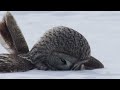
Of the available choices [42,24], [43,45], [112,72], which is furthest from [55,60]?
[42,24]

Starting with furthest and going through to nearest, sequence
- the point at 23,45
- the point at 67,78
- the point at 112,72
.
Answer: the point at 23,45, the point at 112,72, the point at 67,78

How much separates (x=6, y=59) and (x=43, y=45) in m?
0.58

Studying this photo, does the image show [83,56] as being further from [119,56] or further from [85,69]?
[119,56]

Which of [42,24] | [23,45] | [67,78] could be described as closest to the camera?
[67,78]

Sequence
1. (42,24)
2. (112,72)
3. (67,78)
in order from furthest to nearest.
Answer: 1. (42,24)
2. (112,72)
3. (67,78)

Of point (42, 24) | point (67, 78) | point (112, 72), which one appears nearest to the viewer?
point (67, 78)

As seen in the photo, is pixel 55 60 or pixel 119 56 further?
pixel 119 56

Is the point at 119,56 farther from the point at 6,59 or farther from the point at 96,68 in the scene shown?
the point at 6,59

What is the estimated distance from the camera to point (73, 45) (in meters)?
7.84

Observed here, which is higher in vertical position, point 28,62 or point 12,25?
point 12,25

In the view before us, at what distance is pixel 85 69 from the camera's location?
8.08 metres

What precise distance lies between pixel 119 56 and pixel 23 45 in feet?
4.97

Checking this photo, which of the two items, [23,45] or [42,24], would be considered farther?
[42,24]

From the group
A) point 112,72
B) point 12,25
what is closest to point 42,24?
point 12,25
